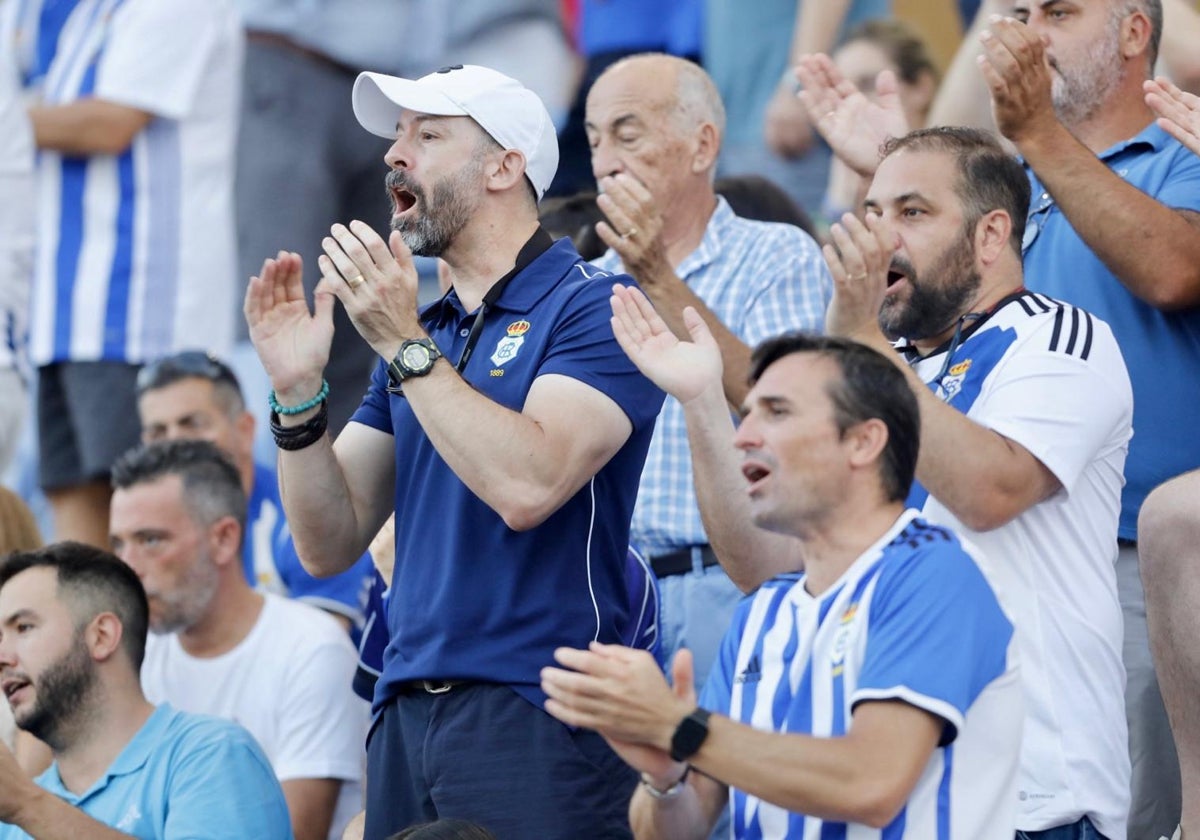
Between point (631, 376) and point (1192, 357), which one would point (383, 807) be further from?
point (1192, 357)

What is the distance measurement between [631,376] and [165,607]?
2.38 meters

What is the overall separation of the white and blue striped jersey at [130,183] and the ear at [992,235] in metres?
3.76

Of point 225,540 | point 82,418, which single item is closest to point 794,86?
point 82,418

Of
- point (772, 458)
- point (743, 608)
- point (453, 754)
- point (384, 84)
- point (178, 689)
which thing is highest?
point (384, 84)

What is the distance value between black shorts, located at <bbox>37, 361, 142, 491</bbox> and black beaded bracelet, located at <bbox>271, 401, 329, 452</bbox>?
2.98 m

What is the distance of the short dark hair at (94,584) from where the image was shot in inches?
214

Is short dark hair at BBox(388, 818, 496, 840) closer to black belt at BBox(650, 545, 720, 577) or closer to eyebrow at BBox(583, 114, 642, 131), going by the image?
black belt at BBox(650, 545, 720, 577)

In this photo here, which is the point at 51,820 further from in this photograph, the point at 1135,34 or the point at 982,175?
the point at 1135,34

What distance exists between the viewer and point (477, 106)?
4.64 m

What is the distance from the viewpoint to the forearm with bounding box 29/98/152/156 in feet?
23.9

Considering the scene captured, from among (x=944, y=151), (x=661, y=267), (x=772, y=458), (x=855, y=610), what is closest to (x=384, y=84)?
(x=661, y=267)

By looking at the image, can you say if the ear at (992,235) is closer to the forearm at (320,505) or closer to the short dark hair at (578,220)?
the forearm at (320,505)

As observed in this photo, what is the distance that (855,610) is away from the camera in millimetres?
3484

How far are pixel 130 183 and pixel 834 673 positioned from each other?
458cm
